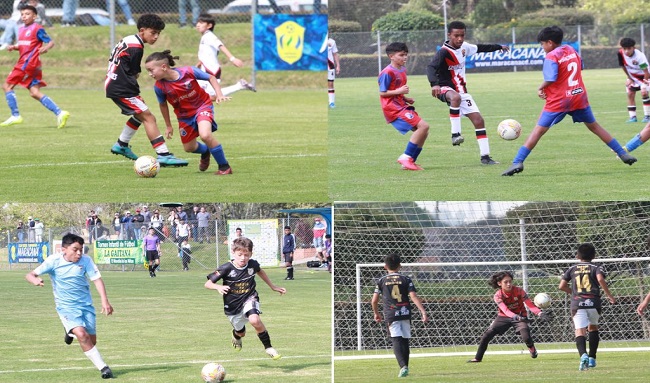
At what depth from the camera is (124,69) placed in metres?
10.7

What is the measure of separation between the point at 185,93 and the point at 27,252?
1531cm

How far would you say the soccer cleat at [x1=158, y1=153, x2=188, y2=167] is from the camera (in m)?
11.1

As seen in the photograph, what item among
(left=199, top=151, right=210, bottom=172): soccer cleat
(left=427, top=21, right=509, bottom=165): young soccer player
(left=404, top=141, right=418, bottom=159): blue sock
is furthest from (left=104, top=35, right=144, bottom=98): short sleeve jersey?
(left=427, top=21, right=509, bottom=165): young soccer player

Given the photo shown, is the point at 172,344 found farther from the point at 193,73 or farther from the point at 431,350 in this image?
the point at 431,350

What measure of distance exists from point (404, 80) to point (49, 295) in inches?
304

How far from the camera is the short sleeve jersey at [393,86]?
36.4 feet

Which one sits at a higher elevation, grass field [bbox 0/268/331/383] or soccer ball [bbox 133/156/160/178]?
soccer ball [bbox 133/156/160/178]

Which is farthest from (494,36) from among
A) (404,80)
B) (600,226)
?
(404,80)

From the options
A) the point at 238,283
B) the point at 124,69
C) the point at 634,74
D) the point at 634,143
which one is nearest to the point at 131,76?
the point at 124,69

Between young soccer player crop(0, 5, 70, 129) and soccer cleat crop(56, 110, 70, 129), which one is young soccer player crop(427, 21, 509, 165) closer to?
soccer cleat crop(56, 110, 70, 129)

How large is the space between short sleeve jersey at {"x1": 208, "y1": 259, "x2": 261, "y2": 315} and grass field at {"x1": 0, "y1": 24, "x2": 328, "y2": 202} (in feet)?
3.96

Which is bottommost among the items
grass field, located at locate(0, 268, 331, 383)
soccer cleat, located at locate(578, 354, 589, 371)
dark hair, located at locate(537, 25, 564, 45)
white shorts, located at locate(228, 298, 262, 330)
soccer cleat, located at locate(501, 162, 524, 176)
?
soccer cleat, located at locate(578, 354, 589, 371)

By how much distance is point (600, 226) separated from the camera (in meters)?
14.1

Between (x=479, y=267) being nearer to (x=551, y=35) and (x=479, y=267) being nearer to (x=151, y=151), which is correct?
(x=551, y=35)
